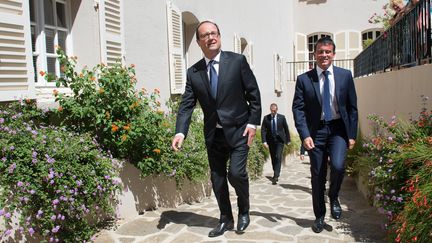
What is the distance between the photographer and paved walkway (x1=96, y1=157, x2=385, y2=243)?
4.27m

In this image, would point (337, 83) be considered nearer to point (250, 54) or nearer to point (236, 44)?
point (236, 44)

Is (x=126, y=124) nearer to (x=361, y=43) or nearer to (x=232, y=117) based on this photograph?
(x=232, y=117)

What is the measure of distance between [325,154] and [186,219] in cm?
180

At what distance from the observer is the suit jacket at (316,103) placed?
429 cm

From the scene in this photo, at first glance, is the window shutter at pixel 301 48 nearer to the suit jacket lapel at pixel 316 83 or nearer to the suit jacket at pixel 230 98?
the suit jacket lapel at pixel 316 83

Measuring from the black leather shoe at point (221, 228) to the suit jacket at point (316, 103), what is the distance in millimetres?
1122

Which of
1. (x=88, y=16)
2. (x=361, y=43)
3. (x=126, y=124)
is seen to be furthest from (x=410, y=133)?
(x=361, y=43)

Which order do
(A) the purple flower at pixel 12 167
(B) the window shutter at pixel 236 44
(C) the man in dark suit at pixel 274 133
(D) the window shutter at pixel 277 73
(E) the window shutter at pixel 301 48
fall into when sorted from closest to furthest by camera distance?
1. (A) the purple flower at pixel 12 167
2. (C) the man in dark suit at pixel 274 133
3. (B) the window shutter at pixel 236 44
4. (D) the window shutter at pixel 277 73
5. (E) the window shutter at pixel 301 48

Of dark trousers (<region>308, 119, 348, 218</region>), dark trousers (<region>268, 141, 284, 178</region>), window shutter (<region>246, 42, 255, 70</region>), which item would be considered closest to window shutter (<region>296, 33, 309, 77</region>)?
window shutter (<region>246, 42, 255, 70</region>)

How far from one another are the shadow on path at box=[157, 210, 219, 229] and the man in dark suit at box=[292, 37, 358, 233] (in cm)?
120

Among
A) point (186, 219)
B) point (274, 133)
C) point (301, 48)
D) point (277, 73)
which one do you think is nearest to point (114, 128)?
point (186, 219)

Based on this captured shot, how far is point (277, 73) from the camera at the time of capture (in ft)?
57.0

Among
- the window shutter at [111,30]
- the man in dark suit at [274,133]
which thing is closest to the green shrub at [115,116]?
the window shutter at [111,30]

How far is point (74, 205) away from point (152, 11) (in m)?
4.09
